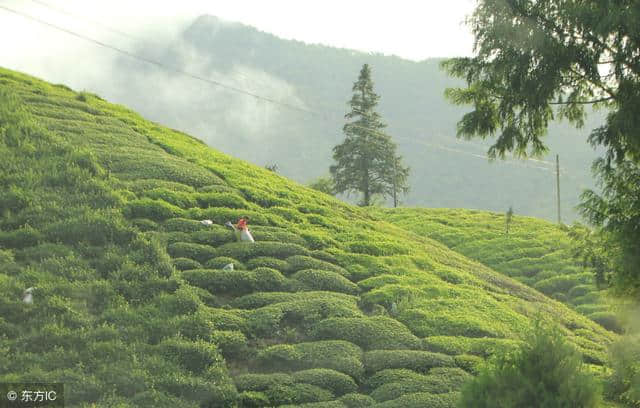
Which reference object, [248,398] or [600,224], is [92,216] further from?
[600,224]

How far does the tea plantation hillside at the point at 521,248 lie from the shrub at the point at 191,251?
46.2ft

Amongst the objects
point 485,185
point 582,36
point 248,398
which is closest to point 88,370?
point 248,398

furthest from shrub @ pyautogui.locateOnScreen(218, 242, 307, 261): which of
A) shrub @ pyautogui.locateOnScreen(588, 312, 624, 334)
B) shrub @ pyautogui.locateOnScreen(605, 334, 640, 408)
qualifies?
shrub @ pyautogui.locateOnScreen(588, 312, 624, 334)

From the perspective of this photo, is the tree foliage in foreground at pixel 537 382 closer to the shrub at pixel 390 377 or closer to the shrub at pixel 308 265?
the shrub at pixel 390 377

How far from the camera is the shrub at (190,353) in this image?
1496 centimetres

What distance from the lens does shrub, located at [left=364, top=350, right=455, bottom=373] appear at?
16359mm

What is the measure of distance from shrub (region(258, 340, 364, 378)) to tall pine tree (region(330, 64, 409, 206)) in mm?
44823

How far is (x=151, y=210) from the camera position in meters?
22.5

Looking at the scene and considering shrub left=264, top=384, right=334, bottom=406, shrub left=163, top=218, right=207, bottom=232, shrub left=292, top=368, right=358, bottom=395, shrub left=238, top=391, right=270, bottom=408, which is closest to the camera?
shrub left=238, top=391, right=270, bottom=408

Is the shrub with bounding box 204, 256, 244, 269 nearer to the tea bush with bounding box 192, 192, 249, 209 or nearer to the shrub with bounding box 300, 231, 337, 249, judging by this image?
the shrub with bounding box 300, 231, 337, 249

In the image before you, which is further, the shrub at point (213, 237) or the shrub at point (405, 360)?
the shrub at point (213, 237)

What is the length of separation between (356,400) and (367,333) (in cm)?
316

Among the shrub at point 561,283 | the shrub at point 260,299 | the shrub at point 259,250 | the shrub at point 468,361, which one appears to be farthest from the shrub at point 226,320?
the shrub at point 561,283

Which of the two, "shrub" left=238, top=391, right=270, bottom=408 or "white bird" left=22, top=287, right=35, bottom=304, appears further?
"white bird" left=22, top=287, right=35, bottom=304
